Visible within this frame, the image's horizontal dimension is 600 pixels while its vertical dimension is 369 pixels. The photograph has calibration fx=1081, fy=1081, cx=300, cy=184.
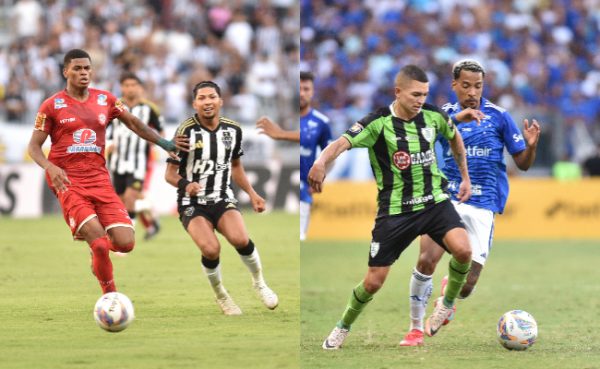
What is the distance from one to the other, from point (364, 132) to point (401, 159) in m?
0.38

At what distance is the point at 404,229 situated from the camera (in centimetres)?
840

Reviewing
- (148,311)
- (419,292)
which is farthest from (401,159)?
(148,311)

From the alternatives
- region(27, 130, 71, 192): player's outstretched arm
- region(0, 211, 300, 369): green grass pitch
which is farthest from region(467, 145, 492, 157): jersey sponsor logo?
region(27, 130, 71, 192): player's outstretched arm

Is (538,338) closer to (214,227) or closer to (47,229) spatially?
(214,227)

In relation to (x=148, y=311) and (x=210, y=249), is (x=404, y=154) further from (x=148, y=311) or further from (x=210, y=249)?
(x=148, y=311)

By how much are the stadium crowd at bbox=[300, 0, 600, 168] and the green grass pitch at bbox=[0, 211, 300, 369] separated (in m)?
9.60

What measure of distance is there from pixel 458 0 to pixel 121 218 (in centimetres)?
2055

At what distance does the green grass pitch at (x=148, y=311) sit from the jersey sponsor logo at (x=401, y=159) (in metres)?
1.62

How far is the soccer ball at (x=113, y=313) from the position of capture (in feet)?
27.5

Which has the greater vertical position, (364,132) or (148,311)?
(364,132)

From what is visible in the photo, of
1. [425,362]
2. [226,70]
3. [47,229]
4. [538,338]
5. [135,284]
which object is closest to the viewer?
[425,362]

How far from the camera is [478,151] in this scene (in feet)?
31.4

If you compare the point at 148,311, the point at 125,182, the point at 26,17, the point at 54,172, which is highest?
the point at 26,17

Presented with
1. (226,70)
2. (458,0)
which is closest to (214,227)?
(226,70)
